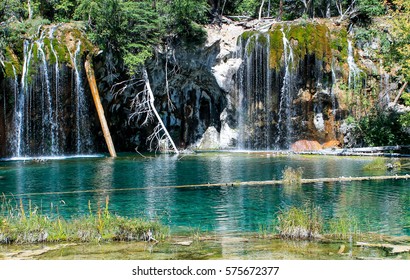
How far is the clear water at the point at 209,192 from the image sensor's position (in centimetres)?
1405

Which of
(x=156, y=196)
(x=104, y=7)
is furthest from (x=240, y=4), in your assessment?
(x=156, y=196)

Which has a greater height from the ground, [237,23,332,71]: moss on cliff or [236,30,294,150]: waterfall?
[237,23,332,71]: moss on cliff

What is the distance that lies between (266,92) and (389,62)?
10.3 m

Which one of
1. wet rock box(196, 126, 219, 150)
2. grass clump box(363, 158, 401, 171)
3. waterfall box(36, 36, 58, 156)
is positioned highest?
waterfall box(36, 36, 58, 156)

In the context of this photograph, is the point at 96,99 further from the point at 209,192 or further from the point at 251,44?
the point at 209,192

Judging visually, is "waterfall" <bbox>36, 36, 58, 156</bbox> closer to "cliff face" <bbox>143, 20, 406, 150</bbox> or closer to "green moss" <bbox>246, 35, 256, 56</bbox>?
"cliff face" <bbox>143, 20, 406, 150</bbox>

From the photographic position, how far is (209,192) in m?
18.5

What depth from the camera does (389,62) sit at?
28.1 metres

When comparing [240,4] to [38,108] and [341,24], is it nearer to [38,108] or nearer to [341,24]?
[341,24]

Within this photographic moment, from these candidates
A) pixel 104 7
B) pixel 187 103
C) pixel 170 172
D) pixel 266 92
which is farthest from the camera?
pixel 187 103

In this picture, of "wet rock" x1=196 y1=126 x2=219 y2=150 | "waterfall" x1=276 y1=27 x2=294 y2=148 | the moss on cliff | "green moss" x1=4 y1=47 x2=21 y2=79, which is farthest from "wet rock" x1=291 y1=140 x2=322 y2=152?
"green moss" x1=4 y1=47 x2=21 y2=79

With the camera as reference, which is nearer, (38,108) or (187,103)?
(38,108)

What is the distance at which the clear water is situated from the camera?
14.0m

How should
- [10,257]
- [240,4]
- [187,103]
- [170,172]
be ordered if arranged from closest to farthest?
[10,257] → [170,172] → [187,103] → [240,4]
